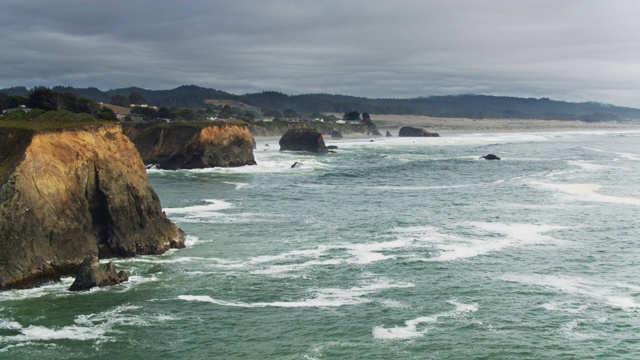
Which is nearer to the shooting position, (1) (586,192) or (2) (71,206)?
(2) (71,206)

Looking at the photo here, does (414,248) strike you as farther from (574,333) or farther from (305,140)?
(305,140)

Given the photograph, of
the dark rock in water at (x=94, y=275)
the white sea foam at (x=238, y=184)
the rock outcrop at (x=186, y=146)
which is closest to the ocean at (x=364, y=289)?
the dark rock in water at (x=94, y=275)

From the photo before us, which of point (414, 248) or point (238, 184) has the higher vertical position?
point (238, 184)

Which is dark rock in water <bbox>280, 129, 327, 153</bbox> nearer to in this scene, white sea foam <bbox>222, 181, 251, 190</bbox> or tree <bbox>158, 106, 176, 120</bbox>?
tree <bbox>158, 106, 176, 120</bbox>

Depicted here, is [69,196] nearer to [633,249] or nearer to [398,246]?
[398,246]

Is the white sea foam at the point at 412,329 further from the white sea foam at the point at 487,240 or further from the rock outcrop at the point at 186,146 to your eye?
the rock outcrop at the point at 186,146

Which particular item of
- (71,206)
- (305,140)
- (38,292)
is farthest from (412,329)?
(305,140)

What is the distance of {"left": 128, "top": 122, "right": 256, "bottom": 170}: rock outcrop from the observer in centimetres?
10531

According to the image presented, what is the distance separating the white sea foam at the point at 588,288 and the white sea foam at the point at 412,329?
4.87 m

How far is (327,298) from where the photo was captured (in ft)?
113

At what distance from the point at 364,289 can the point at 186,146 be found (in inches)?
2932

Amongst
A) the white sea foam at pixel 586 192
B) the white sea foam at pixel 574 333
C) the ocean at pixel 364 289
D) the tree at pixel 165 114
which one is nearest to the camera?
the ocean at pixel 364 289

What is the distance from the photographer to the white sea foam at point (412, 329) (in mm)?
29062

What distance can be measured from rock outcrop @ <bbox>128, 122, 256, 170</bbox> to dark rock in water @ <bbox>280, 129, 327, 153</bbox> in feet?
136
